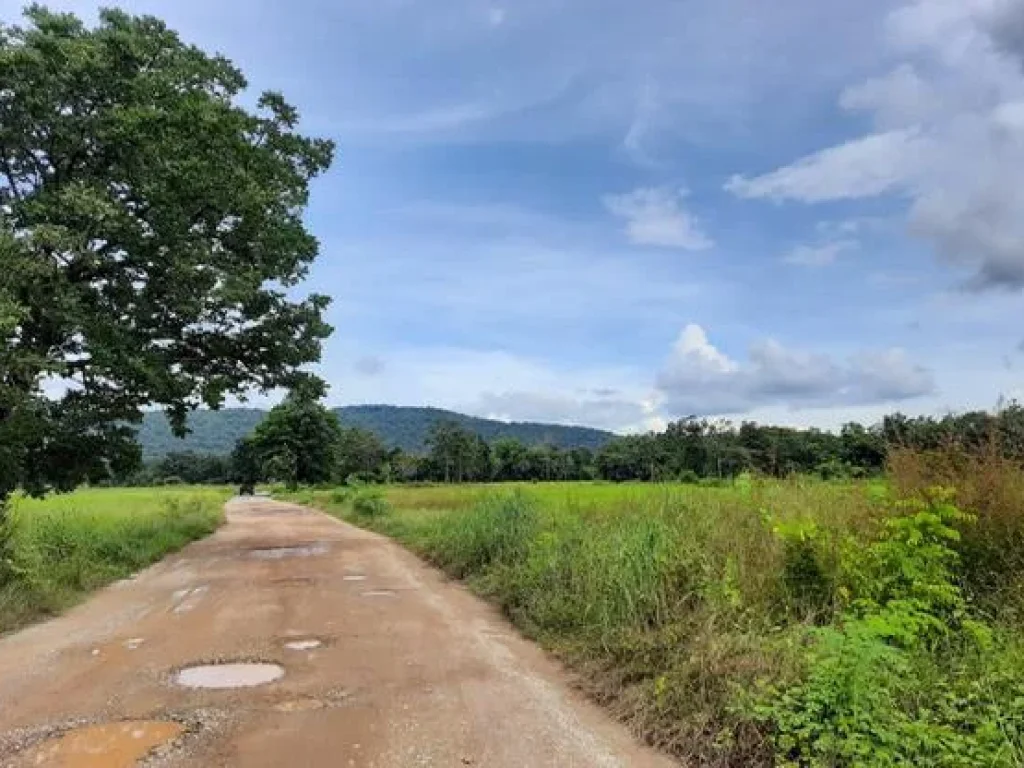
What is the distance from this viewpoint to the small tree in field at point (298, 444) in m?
79.9

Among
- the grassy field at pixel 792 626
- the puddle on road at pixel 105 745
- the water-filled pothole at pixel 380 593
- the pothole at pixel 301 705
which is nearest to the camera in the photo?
the grassy field at pixel 792 626

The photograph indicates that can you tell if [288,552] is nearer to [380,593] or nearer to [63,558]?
[63,558]

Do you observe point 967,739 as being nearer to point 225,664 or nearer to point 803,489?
point 803,489

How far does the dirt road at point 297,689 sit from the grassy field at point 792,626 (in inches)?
18.6

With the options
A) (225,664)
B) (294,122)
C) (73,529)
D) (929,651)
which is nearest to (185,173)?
(294,122)

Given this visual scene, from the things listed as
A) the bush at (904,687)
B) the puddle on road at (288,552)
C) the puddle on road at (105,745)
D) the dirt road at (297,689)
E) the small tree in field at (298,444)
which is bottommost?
the puddle on road at (105,745)

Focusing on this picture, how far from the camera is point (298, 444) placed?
8100cm

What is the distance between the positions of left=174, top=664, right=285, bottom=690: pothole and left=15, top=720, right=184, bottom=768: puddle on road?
3.34ft

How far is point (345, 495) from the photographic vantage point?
41219mm

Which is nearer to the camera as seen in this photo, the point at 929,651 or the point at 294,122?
the point at 929,651

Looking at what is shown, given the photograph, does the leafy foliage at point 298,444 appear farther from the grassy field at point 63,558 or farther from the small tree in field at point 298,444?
the grassy field at point 63,558

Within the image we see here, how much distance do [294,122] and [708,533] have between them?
15003 mm

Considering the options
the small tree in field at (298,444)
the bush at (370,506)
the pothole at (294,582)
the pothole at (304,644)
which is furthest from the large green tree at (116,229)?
the small tree in field at (298,444)

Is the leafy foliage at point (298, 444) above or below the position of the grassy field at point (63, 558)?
above
